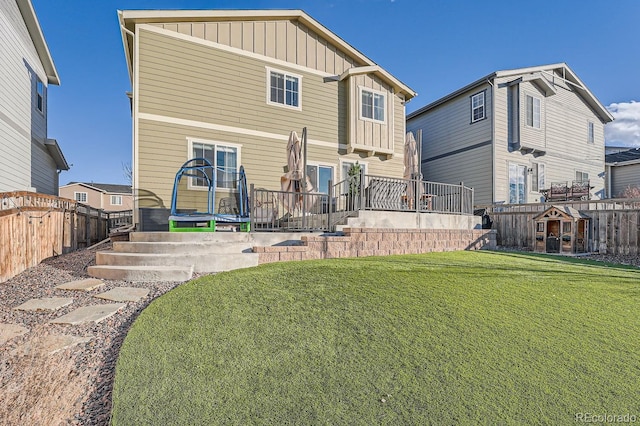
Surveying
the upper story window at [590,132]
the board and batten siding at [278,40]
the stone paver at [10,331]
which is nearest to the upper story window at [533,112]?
the upper story window at [590,132]

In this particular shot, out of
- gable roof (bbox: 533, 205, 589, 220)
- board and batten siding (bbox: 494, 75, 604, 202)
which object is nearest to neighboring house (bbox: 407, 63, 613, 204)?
board and batten siding (bbox: 494, 75, 604, 202)

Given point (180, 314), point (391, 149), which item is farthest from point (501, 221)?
point (180, 314)

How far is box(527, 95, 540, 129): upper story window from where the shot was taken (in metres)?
14.1

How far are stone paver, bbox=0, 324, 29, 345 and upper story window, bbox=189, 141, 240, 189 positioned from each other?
627 cm

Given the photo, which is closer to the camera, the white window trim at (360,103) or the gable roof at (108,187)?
the white window trim at (360,103)

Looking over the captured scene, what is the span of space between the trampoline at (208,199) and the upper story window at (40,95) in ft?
27.0

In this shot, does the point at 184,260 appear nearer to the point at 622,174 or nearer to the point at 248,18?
the point at 248,18

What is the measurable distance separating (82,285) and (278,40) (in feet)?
31.0

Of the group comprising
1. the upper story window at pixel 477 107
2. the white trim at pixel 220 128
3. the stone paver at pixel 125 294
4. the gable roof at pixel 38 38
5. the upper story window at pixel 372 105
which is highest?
the gable roof at pixel 38 38

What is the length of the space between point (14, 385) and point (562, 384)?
4.10 meters

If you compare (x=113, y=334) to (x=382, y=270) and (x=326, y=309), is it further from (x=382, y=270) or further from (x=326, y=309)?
(x=382, y=270)

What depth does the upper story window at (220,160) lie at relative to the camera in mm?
9289

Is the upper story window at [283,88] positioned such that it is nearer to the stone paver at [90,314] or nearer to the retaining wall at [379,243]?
the retaining wall at [379,243]

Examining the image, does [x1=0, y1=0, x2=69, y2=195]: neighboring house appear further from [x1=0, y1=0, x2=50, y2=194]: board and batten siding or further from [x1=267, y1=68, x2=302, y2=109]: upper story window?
[x1=267, y1=68, x2=302, y2=109]: upper story window
